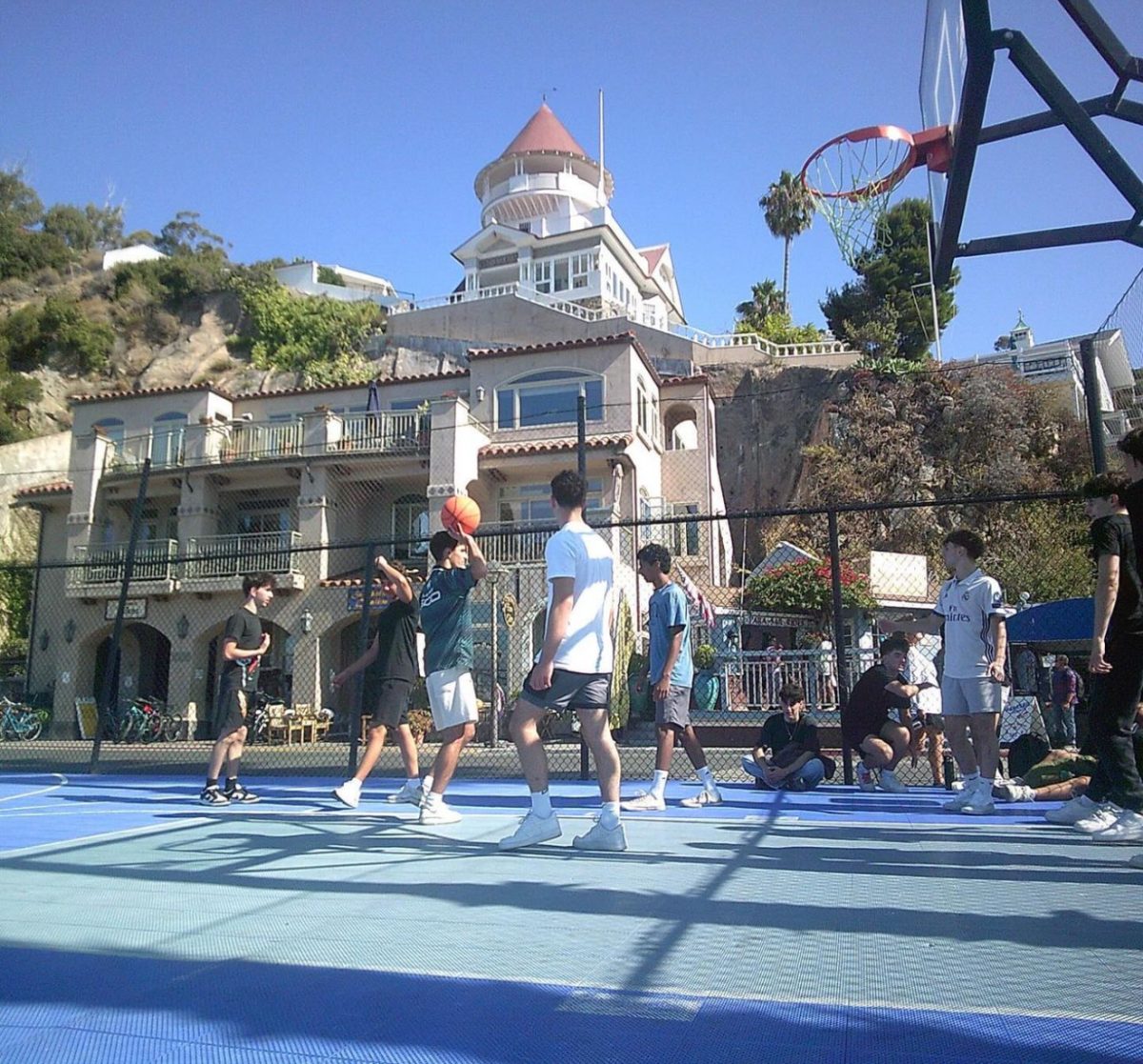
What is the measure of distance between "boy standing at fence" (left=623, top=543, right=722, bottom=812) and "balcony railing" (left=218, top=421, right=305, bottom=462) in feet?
70.7

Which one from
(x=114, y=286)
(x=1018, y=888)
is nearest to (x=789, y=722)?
(x=1018, y=888)

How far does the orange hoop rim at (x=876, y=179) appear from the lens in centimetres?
777

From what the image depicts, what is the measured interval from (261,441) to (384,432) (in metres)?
3.79

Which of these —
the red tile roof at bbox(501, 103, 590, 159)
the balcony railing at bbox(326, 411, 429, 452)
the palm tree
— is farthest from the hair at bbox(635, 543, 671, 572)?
the red tile roof at bbox(501, 103, 590, 159)

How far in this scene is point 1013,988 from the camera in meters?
2.35

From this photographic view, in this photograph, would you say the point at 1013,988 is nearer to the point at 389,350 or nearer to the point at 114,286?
the point at 389,350

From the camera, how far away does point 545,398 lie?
26.7 m

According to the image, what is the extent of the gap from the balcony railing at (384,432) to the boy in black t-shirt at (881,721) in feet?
64.1

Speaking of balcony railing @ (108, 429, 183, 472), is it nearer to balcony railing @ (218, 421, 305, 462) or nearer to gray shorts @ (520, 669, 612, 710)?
balcony railing @ (218, 421, 305, 462)

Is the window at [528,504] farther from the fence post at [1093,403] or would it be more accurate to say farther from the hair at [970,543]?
the hair at [970,543]

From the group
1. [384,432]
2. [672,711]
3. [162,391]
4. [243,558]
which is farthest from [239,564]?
[672,711]

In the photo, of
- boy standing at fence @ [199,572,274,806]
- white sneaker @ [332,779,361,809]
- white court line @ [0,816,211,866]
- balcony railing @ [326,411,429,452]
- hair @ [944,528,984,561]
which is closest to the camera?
white court line @ [0,816,211,866]

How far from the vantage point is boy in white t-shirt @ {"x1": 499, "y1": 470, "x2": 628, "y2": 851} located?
14.5 feet

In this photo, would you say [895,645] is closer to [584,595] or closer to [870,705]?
[870,705]
